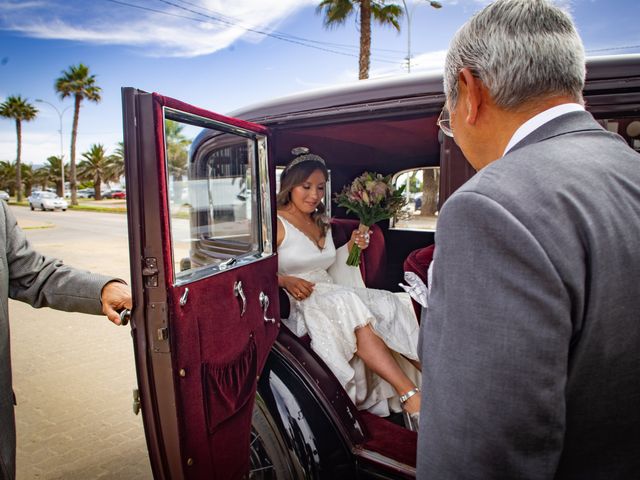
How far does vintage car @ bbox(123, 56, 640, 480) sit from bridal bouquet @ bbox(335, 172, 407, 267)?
1.96ft

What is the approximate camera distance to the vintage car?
1.50 metres

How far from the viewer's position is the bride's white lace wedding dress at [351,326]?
2.57 m

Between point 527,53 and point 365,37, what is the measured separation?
15.2 metres

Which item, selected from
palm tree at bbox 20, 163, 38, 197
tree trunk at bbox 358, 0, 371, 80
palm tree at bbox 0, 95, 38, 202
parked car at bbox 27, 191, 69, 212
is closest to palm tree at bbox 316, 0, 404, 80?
tree trunk at bbox 358, 0, 371, 80

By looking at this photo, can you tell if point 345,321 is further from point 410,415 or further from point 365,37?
point 365,37

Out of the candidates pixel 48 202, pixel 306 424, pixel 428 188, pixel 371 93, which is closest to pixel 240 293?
pixel 306 424

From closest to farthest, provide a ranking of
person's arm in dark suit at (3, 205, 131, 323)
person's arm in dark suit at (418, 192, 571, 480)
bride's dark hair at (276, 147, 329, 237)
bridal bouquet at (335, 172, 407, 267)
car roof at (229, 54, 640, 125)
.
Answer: person's arm in dark suit at (418, 192, 571, 480) → car roof at (229, 54, 640, 125) → person's arm in dark suit at (3, 205, 131, 323) → bride's dark hair at (276, 147, 329, 237) → bridal bouquet at (335, 172, 407, 267)

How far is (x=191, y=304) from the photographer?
5.40ft

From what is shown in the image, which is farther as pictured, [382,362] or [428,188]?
[428,188]

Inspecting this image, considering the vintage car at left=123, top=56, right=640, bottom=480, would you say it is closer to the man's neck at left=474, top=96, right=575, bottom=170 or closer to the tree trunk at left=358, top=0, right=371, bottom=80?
the man's neck at left=474, top=96, right=575, bottom=170

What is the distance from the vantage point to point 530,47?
0.83 m

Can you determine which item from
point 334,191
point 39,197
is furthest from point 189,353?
point 39,197

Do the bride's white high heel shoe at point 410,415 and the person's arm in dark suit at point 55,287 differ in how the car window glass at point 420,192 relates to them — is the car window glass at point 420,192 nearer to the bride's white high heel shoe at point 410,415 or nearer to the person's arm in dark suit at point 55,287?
the bride's white high heel shoe at point 410,415

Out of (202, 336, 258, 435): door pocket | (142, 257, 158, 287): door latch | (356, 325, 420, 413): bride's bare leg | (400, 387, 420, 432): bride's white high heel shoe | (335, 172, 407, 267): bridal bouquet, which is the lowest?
(400, 387, 420, 432): bride's white high heel shoe
